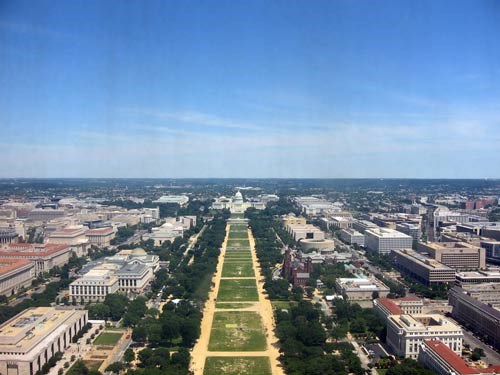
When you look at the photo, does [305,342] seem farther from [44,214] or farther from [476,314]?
[44,214]

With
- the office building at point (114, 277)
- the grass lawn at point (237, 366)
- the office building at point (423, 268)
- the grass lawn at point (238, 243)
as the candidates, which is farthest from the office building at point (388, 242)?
the grass lawn at point (237, 366)

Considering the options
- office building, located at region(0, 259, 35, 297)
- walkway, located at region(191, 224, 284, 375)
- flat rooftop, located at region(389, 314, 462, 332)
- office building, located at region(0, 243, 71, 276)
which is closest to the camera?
walkway, located at region(191, 224, 284, 375)

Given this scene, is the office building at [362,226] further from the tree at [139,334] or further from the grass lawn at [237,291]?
the tree at [139,334]

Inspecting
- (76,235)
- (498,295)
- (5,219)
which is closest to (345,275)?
(498,295)

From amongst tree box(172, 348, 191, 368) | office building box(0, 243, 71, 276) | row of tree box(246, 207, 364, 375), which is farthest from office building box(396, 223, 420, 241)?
tree box(172, 348, 191, 368)

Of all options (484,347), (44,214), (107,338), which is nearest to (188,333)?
(107,338)

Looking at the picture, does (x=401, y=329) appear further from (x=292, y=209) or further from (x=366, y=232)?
(x=292, y=209)

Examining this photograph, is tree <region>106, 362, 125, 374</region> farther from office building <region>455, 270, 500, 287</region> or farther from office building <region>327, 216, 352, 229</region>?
office building <region>327, 216, 352, 229</region>
